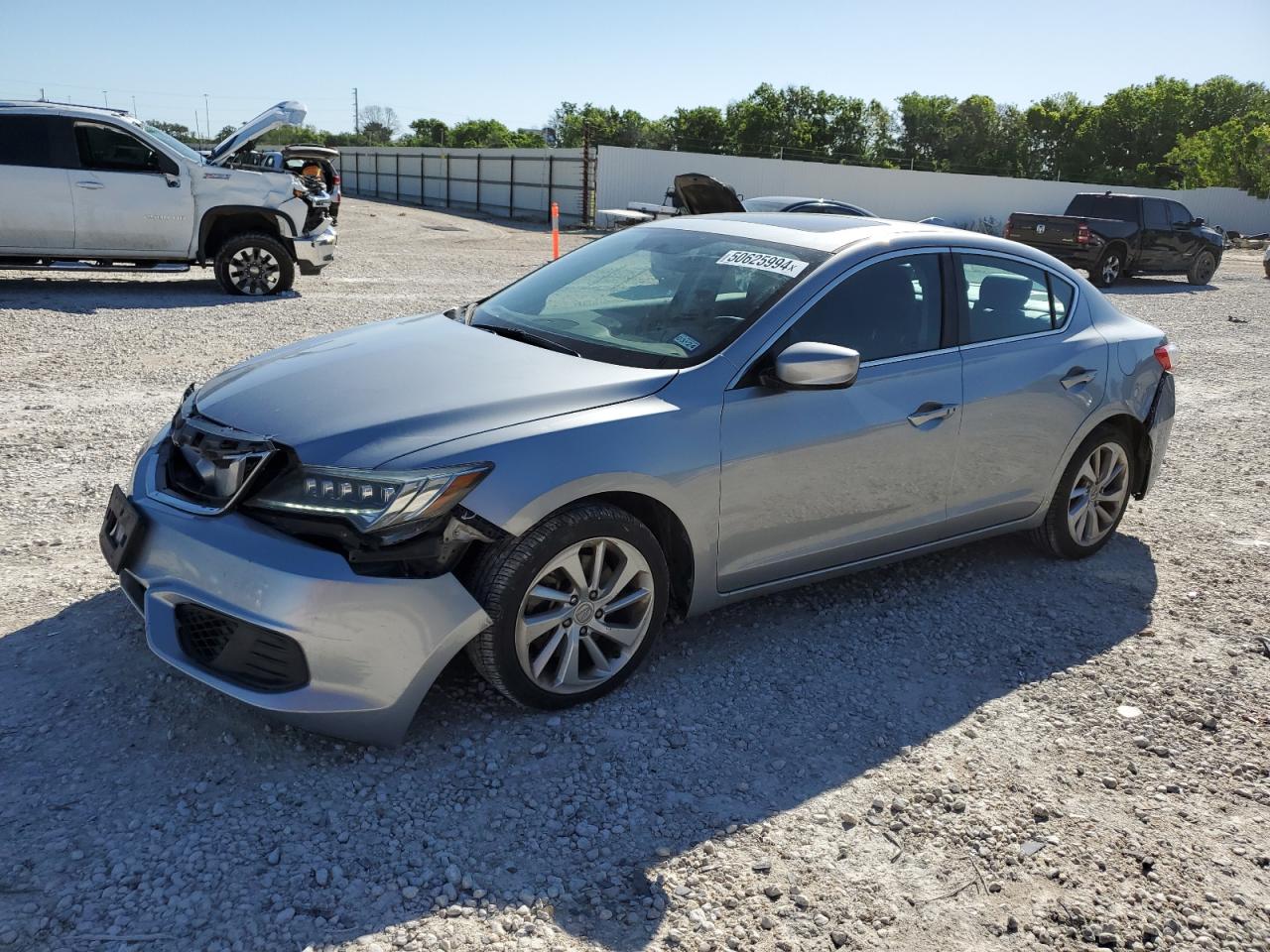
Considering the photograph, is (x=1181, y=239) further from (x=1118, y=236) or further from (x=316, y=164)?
(x=316, y=164)

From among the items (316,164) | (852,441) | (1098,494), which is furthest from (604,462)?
(316,164)

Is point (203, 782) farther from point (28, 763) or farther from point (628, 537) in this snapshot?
point (628, 537)

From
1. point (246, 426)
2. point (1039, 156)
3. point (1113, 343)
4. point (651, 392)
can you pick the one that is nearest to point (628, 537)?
point (651, 392)

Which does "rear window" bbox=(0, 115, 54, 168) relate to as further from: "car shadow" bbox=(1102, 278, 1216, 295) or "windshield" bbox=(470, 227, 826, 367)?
"car shadow" bbox=(1102, 278, 1216, 295)

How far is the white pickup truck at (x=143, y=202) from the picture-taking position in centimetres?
1139

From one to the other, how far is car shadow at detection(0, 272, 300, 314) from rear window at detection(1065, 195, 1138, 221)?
51.5 feet

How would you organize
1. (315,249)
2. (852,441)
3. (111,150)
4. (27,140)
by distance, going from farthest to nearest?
(315,249) < (111,150) < (27,140) < (852,441)

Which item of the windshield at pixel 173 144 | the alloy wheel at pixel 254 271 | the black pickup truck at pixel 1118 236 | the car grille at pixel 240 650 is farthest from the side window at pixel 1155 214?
the car grille at pixel 240 650

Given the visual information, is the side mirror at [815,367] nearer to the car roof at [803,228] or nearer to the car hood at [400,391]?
the car hood at [400,391]

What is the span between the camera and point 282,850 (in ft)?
9.36

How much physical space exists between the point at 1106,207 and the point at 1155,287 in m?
2.16

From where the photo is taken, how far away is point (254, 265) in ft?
41.5

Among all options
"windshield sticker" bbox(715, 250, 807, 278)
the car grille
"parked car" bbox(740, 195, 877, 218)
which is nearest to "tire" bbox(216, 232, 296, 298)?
"parked car" bbox(740, 195, 877, 218)

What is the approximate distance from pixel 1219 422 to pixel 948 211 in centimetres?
3818
